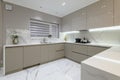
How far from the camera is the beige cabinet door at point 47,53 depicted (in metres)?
2.79

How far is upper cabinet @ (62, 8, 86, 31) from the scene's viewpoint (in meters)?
2.84

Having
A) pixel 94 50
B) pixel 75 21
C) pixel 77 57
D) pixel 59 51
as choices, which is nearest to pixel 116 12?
pixel 94 50

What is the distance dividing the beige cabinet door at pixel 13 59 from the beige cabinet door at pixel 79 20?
233 cm

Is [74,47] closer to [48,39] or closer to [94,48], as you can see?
[94,48]

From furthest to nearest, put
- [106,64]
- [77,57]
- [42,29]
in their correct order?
[42,29] < [77,57] < [106,64]

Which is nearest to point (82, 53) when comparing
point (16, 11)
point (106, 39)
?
point (106, 39)

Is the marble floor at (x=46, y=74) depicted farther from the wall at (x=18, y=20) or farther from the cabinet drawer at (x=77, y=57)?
the wall at (x=18, y=20)

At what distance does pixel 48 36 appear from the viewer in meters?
3.59

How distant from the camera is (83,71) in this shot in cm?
62

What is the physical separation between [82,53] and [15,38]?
2.48m

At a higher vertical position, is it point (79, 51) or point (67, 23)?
point (67, 23)

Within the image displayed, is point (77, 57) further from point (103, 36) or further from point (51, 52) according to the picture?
point (103, 36)

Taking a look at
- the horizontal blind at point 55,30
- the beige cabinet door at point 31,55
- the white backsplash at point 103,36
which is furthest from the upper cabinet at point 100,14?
the beige cabinet door at point 31,55

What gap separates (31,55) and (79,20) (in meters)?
2.32
